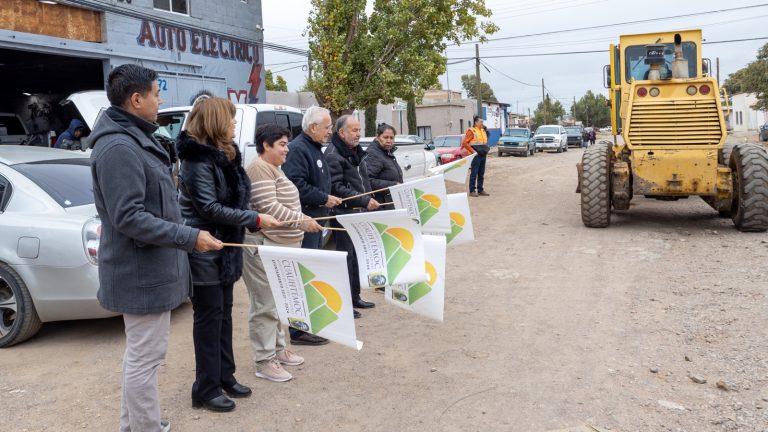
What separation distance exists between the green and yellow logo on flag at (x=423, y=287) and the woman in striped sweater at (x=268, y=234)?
2.82ft

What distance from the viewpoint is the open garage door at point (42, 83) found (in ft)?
45.3

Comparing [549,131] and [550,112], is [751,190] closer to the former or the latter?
[549,131]

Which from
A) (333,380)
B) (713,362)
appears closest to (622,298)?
(713,362)

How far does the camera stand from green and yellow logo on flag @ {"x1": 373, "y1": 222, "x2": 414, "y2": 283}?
13.8 ft

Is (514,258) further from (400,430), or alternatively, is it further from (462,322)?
(400,430)

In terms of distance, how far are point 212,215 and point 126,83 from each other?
893 mm

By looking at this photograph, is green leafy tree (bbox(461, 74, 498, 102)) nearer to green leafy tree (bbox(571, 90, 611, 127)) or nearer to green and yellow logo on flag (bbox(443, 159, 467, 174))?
green leafy tree (bbox(571, 90, 611, 127))

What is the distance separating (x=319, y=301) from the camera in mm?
3584

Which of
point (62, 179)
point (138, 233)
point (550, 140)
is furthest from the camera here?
point (550, 140)

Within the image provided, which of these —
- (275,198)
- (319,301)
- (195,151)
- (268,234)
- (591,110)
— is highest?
(591,110)

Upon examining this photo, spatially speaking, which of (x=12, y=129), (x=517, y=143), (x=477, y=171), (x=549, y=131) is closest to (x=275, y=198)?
(x=477, y=171)

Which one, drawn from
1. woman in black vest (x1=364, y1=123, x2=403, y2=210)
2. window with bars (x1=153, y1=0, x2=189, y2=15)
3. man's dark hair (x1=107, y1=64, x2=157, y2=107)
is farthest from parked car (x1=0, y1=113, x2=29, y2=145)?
man's dark hair (x1=107, y1=64, x2=157, y2=107)

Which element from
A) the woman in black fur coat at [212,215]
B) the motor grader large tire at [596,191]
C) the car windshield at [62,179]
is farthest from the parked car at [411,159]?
the woman in black fur coat at [212,215]

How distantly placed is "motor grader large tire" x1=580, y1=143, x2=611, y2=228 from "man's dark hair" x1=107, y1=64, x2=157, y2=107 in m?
7.82
